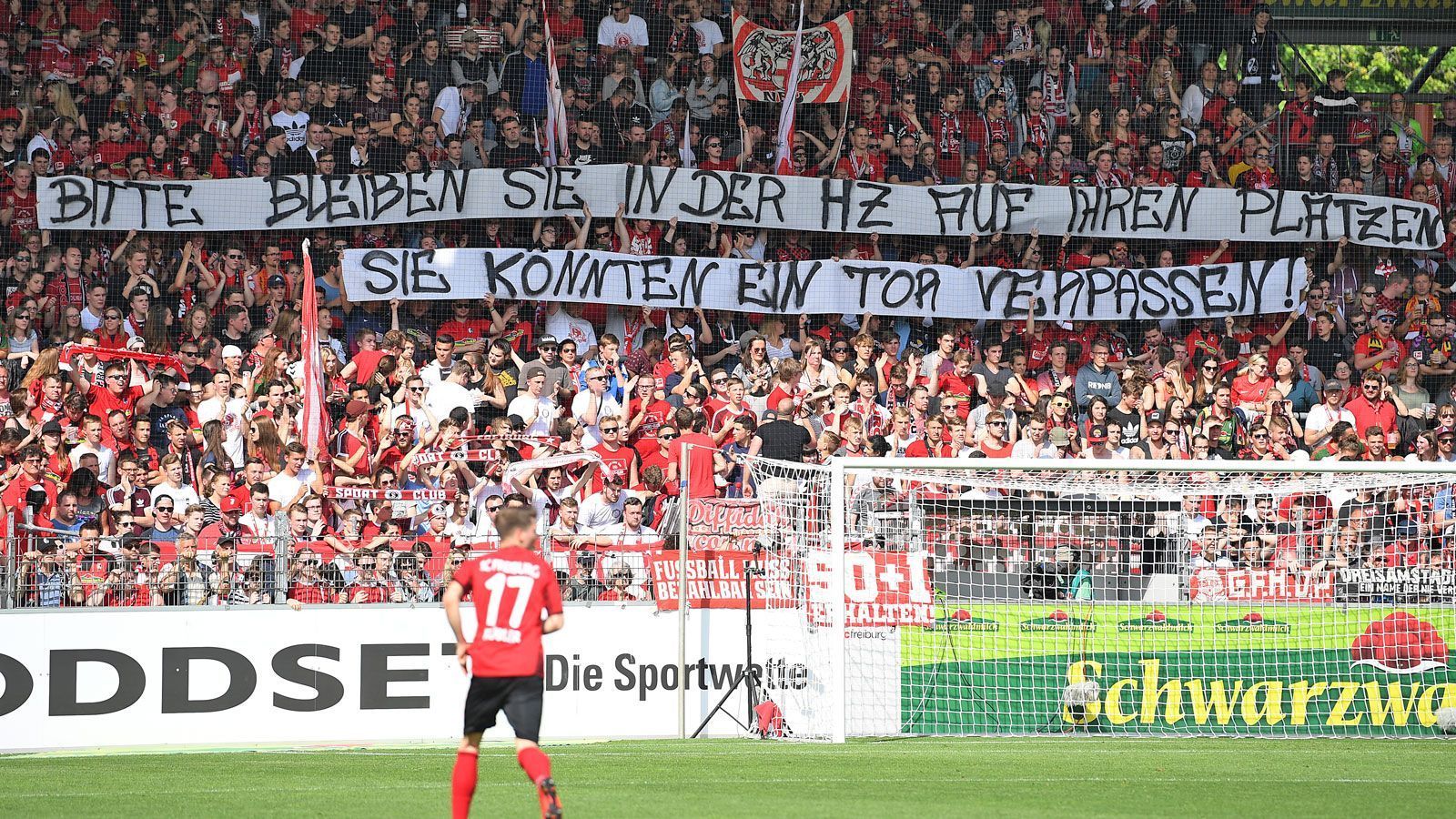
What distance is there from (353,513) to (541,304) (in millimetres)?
4954

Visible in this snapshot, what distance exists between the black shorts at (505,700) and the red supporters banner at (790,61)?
12.9m

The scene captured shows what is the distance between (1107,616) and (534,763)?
6.58 metres

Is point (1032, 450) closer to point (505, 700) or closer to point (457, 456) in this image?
point (457, 456)

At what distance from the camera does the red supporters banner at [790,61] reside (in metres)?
19.0

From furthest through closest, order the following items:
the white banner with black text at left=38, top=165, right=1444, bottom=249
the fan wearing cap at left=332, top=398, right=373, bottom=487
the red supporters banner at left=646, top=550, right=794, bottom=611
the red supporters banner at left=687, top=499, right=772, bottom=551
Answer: the white banner with black text at left=38, top=165, right=1444, bottom=249 → the fan wearing cap at left=332, top=398, right=373, bottom=487 → the red supporters banner at left=687, top=499, right=772, bottom=551 → the red supporters banner at left=646, top=550, right=794, bottom=611

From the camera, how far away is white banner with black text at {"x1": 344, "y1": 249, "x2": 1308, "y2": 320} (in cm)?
1698

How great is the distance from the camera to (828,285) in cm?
1777

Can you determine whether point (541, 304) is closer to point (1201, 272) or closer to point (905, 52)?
point (905, 52)

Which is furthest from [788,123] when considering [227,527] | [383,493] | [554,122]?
[227,527]

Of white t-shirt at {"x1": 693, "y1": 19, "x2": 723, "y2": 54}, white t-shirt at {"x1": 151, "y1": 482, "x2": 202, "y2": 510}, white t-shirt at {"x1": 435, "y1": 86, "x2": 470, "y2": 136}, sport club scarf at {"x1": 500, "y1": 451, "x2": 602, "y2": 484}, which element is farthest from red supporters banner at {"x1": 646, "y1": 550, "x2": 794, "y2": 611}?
white t-shirt at {"x1": 693, "y1": 19, "x2": 723, "y2": 54}

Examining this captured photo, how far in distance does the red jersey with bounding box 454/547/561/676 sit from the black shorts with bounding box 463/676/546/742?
34 millimetres

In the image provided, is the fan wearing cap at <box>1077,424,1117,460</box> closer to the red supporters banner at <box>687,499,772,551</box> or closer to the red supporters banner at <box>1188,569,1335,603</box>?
the red supporters banner at <box>1188,569,1335,603</box>

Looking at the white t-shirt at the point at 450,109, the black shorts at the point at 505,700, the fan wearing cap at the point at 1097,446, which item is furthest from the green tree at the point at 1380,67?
the black shorts at the point at 505,700

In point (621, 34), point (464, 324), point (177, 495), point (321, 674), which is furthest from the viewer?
point (621, 34)
